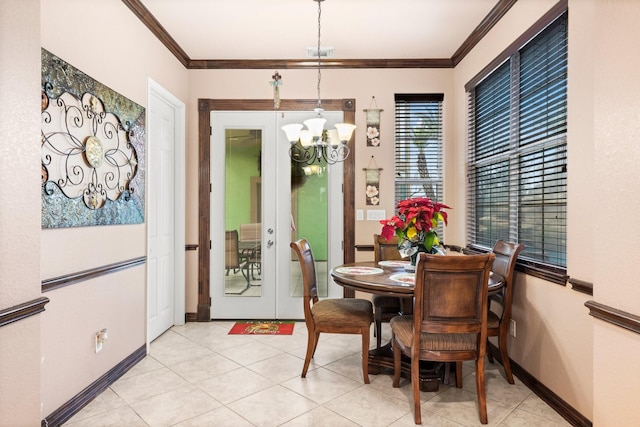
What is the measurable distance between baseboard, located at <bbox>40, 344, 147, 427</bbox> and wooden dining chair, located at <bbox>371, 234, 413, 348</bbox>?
6.47ft

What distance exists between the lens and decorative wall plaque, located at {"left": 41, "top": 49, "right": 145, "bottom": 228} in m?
2.03

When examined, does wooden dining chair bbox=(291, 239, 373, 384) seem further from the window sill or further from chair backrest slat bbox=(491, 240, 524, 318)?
the window sill

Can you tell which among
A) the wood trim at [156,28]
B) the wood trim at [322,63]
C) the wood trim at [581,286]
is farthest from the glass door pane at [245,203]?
the wood trim at [581,286]

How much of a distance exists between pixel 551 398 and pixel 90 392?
292cm

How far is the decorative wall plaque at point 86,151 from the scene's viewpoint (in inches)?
80.0

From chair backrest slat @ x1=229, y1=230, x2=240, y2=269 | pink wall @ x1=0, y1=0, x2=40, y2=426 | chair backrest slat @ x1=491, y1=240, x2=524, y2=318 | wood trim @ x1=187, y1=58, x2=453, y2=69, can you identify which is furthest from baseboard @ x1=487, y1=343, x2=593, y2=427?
wood trim @ x1=187, y1=58, x2=453, y2=69

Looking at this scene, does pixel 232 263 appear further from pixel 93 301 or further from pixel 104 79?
pixel 104 79

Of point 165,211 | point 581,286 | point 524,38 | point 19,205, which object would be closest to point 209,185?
point 165,211

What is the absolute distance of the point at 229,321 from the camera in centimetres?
414

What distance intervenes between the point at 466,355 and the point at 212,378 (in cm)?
176

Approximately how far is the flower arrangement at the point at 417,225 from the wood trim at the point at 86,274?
6.34ft

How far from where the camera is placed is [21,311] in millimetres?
1451

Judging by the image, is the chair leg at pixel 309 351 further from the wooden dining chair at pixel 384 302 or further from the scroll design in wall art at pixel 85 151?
the scroll design in wall art at pixel 85 151

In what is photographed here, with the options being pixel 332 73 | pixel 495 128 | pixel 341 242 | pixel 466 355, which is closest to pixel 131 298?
pixel 341 242
